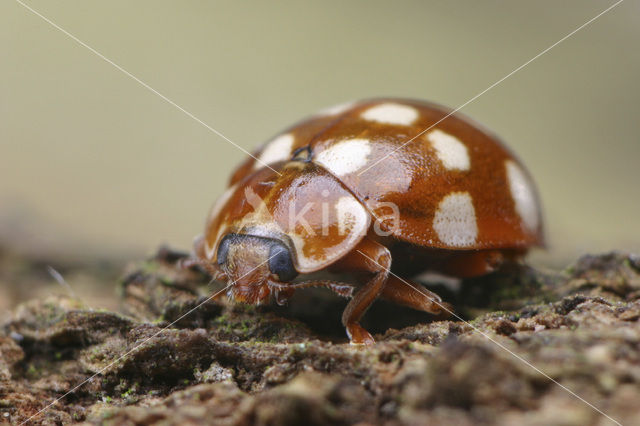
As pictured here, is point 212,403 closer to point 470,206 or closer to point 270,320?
point 270,320

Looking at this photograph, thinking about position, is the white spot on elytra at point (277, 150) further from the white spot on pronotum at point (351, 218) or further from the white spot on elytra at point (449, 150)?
the white spot on elytra at point (449, 150)

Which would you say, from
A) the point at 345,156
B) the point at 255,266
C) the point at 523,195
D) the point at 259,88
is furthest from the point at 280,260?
the point at 259,88

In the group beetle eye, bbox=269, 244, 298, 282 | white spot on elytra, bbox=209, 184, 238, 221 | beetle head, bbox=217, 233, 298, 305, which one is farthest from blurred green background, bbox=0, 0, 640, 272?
beetle eye, bbox=269, 244, 298, 282

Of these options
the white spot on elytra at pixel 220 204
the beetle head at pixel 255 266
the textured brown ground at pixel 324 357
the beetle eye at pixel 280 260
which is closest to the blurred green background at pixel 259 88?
the white spot on elytra at pixel 220 204

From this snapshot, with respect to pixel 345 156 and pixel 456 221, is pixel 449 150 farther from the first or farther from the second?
pixel 345 156

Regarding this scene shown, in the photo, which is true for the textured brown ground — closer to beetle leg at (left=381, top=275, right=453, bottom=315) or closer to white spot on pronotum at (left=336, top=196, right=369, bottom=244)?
beetle leg at (left=381, top=275, right=453, bottom=315)

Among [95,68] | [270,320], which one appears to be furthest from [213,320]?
[95,68]
